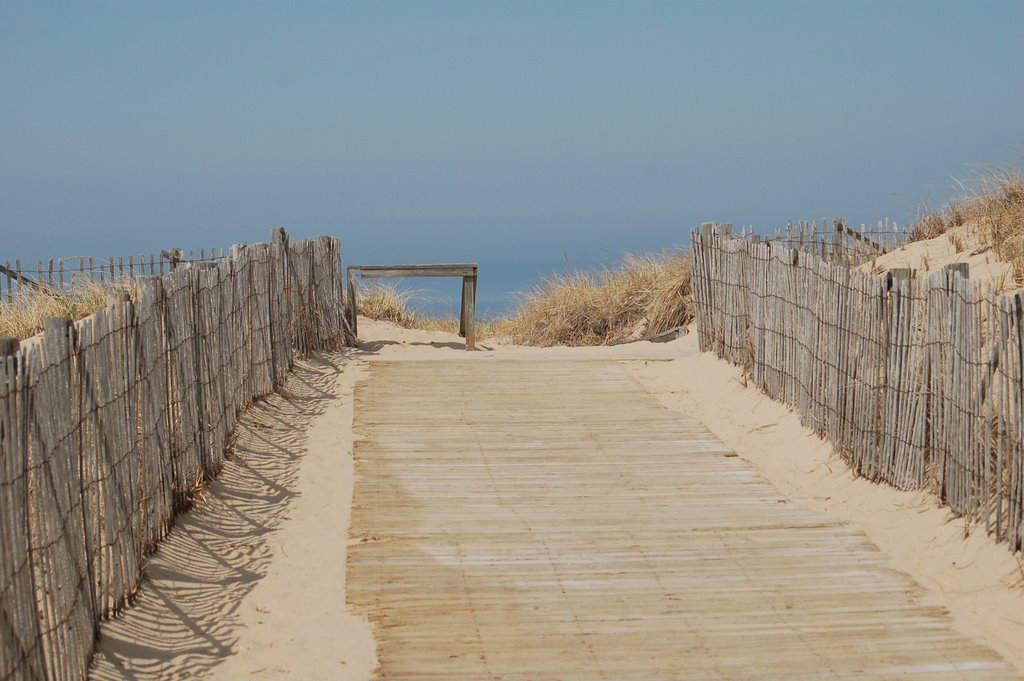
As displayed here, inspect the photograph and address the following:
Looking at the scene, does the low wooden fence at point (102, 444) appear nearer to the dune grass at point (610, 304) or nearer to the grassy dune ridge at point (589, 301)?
the grassy dune ridge at point (589, 301)

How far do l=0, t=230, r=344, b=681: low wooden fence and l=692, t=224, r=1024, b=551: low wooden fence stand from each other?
395 cm

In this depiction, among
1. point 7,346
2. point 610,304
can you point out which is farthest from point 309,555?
point 610,304

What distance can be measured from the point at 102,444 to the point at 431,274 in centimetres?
898

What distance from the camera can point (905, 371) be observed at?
6414 millimetres

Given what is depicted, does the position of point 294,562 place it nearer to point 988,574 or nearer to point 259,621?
point 259,621

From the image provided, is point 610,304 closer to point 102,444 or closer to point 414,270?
point 414,270

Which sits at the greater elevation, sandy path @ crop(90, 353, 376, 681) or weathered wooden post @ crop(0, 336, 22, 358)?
weathered wooden post @ crop(0, 336, 22, 358)

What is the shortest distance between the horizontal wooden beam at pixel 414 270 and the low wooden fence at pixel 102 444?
15.3 ft

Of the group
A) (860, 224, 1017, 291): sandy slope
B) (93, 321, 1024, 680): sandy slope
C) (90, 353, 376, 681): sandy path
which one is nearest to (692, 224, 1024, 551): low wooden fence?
(93, 321, 1024, 680): sandy slope

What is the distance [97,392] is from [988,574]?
3983 millimetres

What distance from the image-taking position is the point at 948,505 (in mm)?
5977

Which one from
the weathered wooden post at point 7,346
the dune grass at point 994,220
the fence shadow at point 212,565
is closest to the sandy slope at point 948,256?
the dune grass at point 994,220

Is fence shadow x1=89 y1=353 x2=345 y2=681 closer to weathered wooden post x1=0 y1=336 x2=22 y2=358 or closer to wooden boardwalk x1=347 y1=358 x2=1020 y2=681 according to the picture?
wooden boardwalk x1=347 y1=358 x2=1020 y2=681

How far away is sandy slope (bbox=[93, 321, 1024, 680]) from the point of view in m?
4.62
